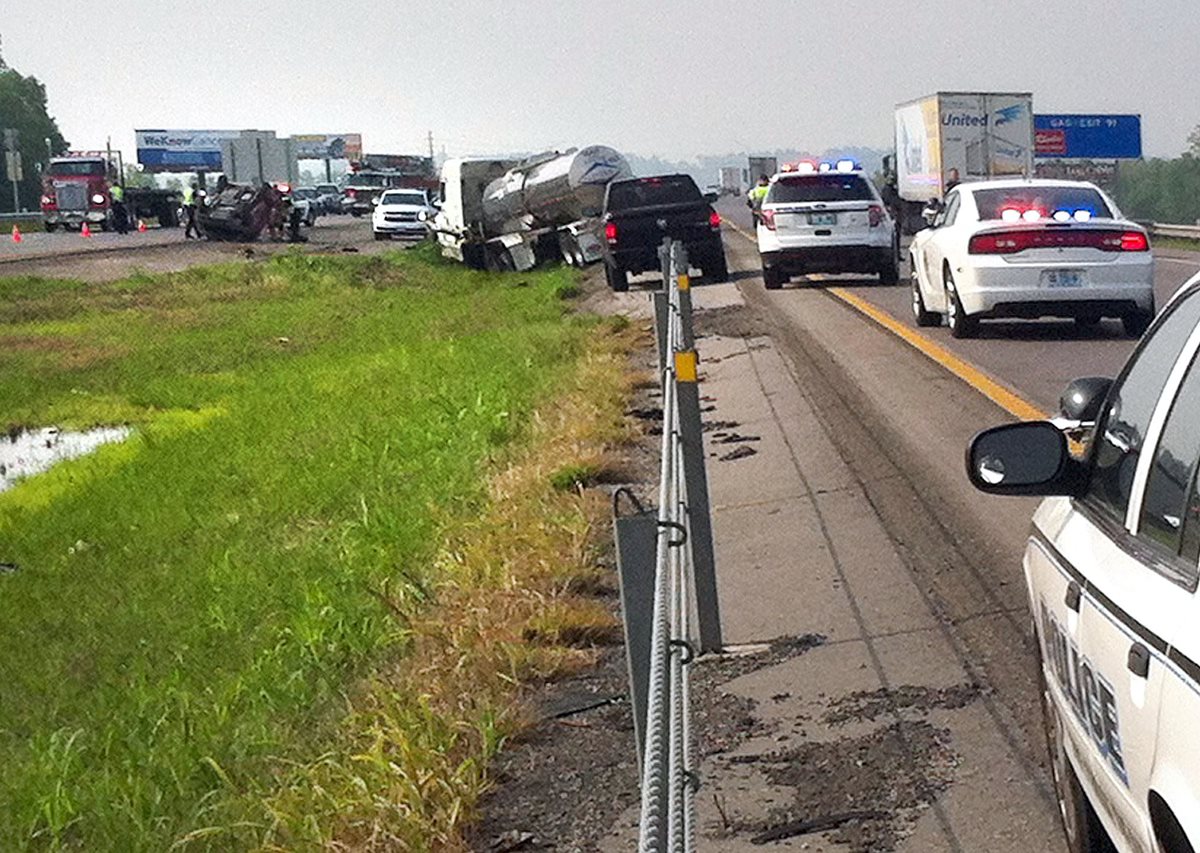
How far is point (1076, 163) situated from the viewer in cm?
7219

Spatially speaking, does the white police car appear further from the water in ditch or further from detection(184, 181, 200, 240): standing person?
Answer: detection(184, 181, 200, 240): standing person

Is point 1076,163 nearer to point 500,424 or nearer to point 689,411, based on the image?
point 500,424

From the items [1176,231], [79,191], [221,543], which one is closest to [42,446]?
[221,543]

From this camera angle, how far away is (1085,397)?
5.21m

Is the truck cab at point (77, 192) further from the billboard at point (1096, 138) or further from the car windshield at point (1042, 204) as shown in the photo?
the car windshield at point (1042, 204)

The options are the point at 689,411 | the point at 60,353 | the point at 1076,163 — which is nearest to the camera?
the point at 689,411


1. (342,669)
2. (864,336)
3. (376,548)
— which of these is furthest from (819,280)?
(342,669)

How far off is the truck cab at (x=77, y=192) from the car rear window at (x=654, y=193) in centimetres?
4320

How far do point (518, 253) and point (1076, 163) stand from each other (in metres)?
33.8

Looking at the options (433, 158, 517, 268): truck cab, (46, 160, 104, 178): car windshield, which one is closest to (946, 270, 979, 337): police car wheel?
(433, 158, 517, 268): truck cab

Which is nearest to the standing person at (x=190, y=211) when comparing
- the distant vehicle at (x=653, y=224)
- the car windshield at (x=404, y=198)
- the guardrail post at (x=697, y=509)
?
the car windshield at (x=404, y=198)

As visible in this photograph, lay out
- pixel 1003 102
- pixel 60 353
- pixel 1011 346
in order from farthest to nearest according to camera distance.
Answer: pixel 1003 102, pixel 60 353, pixel 1011 346

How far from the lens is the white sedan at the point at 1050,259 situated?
1895 cm

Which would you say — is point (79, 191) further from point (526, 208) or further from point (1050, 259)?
point (1050, 259)
